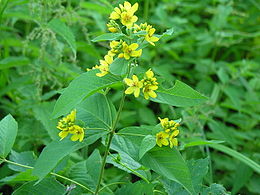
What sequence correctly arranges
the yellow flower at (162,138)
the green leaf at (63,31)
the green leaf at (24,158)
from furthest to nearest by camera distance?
the green leaf at (63,31) < the green leaf at (24,158) < the yellow flower at (162,138)

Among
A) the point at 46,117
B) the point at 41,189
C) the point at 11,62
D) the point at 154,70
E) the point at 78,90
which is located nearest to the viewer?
the point at 78,90

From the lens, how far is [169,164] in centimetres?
124

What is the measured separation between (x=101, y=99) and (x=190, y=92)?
0.30m

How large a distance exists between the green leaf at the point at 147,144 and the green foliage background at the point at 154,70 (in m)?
0.32

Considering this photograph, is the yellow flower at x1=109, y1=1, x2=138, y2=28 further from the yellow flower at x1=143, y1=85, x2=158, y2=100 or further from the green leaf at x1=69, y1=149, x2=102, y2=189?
the green leaf at x1=69, y1=149, x2=102, y2=189

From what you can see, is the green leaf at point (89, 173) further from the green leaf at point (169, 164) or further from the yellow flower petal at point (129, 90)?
the yellow flower petal at point (129, 90)

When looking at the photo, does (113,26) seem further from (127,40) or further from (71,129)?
(71,129)

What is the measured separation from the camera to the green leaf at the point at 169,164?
121 cm

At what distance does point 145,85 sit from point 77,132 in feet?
0.81

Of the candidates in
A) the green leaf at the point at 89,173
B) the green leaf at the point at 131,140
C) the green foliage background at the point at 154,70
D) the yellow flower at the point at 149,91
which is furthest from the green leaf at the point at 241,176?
the yellow flower at the point at 149,91

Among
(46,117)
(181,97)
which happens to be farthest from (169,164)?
(46,117)

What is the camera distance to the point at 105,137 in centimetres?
138

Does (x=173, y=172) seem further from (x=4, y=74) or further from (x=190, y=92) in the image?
(x=4, y=74)

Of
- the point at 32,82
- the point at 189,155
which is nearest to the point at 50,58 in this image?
the point at 32,82
